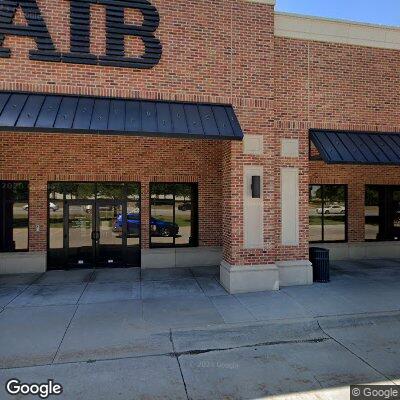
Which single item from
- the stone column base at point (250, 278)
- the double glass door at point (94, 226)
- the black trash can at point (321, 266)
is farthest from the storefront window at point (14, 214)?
the black trash can at point (321, 266)

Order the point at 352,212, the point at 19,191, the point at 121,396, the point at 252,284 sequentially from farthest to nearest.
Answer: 1. the point at 352,212
2. the point at 19,191
3. the point at 252,284
4. the point at 121,396

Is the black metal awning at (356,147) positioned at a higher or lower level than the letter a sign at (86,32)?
lower

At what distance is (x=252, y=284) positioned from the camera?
379 inches

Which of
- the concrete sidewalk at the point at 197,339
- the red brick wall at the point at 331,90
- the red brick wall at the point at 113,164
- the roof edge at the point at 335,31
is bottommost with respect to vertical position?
the concrete sidewalk at the point at 197,339

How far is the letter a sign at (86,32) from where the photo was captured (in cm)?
871

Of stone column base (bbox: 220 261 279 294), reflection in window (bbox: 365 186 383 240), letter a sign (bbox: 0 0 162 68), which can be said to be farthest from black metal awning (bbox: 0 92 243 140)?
reflection in window (bbox: 365 186 383 240)

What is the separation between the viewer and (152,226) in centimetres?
1314

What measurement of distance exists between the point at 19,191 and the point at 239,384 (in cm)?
1071

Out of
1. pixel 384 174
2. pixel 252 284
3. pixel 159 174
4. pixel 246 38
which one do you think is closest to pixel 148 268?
pixel 159 174

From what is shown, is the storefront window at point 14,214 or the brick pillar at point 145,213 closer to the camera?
the storefront window at point 14,214

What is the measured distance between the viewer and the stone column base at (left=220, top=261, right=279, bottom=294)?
9.48 metres

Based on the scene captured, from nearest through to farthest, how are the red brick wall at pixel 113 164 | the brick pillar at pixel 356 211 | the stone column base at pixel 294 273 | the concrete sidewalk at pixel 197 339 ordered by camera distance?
the concrete sidewalk at pixel 197 339
the stone column base at pixel 294 273
the red brick wall at pixel 113 164
the brick pillar at pixel 356 211

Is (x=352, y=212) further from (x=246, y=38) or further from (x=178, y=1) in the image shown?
(x=178, y=1)

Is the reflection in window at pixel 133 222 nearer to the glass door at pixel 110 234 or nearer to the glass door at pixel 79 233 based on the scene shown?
the glass door at pixel 110 234
